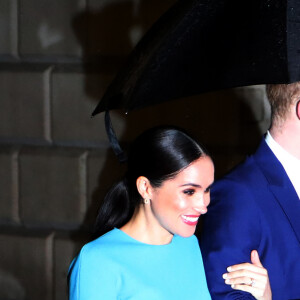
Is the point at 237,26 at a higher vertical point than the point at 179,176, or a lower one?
higher

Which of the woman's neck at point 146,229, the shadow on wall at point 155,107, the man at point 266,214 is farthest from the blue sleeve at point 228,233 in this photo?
the shadow on wall at point 155,107

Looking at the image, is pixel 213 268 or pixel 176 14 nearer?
pixel 176 14

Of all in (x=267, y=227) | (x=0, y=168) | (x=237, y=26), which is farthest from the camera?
(x=0, y=168)

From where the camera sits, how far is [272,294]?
236cm

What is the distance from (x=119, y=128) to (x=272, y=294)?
2.30 metres

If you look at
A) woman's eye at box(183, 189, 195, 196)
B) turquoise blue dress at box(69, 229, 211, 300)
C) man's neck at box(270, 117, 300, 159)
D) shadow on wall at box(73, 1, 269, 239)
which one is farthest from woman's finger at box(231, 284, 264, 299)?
shadow on wall at box(73, 1, 269, 239)

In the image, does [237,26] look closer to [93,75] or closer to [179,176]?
[179,176]

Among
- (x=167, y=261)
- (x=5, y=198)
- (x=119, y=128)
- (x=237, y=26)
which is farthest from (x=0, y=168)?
(x=237, y=26)

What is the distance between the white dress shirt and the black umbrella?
0.43 m

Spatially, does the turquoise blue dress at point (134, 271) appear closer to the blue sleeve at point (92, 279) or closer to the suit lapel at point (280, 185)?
the blue sleeve at point (92, 279)

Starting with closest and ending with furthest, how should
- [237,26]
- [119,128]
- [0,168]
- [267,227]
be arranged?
1. [237,26]
2. [267,227]
3. [119,128]
4. [0,168]

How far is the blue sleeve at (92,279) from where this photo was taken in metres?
2.25

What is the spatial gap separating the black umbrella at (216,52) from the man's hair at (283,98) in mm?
355

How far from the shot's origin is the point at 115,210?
2.54m
